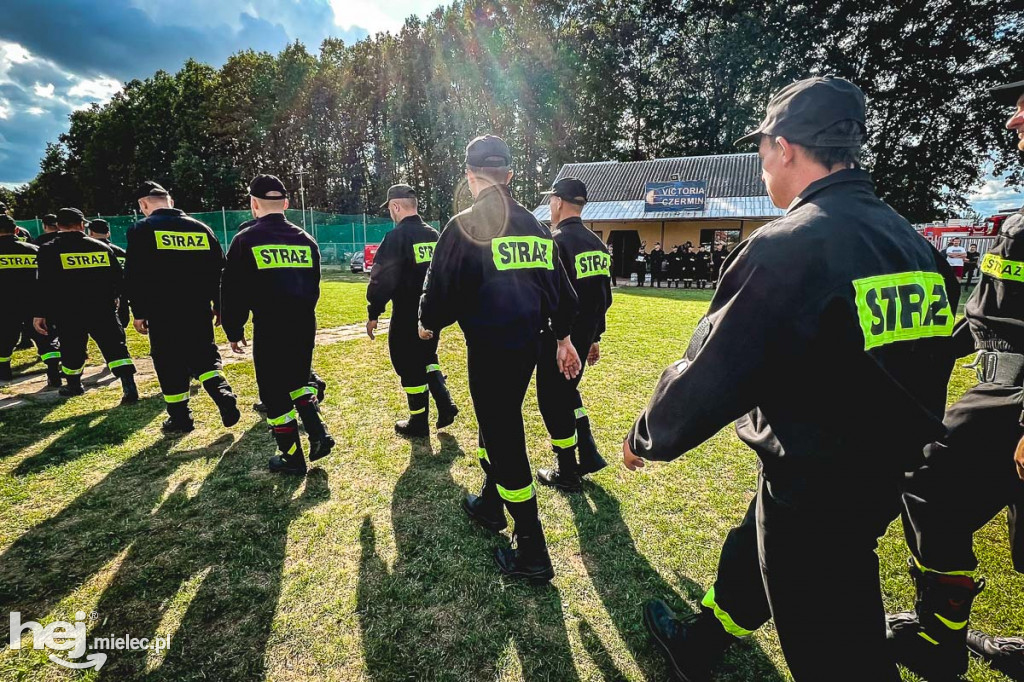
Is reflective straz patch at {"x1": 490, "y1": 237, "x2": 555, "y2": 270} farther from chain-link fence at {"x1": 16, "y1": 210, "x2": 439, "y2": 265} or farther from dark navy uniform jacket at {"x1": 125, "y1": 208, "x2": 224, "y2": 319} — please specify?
chain-link fence at {"x1": 16, "y1": 210, "x2": 439, "y2": 265}

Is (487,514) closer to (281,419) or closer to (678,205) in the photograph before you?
(281,419)

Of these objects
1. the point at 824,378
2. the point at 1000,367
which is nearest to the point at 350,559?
the point at 824,378

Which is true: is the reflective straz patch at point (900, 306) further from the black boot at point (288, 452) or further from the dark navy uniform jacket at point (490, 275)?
the black boot at point (288, 452)

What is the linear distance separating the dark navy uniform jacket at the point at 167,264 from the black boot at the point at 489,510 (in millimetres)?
3356

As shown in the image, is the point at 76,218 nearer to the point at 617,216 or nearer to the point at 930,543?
the point at 930,543

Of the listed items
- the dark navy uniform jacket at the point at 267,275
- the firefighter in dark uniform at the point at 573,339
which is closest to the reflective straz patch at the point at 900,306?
the firefighter in dark uniform at the point at 573,339

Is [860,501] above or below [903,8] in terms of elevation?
below

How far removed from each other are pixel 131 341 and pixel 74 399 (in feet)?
10.7

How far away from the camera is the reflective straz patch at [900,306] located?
132 cm

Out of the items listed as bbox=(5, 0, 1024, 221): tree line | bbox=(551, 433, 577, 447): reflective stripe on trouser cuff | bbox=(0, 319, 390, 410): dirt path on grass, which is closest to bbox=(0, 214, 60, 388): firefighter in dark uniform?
bbox=(0, 319, 390, 410): dirt path on grass

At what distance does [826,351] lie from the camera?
1.33 metres

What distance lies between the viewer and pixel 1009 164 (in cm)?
2727

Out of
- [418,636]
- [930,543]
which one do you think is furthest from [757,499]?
[418,636]

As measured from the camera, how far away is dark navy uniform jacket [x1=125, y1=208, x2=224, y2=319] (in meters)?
4.14
